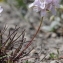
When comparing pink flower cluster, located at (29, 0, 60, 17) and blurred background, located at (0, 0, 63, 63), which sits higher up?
pink flower cluster, located at (29, 0, 60, 17)

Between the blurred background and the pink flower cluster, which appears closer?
the pink flower cluster

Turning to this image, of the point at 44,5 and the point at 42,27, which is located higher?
the point at 44,5

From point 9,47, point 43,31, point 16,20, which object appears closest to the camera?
point 9,47

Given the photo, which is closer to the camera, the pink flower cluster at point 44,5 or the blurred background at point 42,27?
the pink flower cluster at point 44,5

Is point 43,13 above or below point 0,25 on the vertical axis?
above

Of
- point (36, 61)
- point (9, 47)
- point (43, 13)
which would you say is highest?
point (43, 13)

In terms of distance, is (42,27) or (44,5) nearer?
(44,5)

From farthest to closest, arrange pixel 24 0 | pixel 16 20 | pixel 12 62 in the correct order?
pixel 24 0
pixel 16 20
pixel 12 62

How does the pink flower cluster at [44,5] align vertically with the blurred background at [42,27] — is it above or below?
above

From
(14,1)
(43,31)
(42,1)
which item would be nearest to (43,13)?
(42,1)

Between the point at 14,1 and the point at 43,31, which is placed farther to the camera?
the point at 14,1

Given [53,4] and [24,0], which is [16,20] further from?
[53,4]
